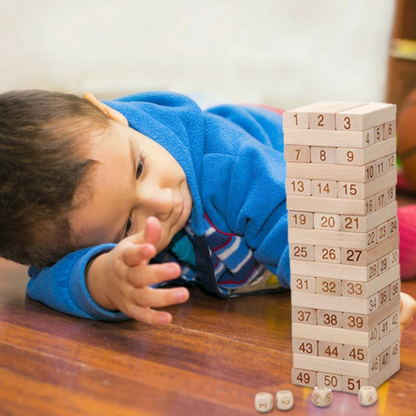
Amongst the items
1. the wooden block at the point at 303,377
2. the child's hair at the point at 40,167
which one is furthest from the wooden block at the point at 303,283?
the child's hair at the point at 40,167

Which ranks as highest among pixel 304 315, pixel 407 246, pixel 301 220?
pixel 301 220

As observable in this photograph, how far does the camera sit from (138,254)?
89 centimetres

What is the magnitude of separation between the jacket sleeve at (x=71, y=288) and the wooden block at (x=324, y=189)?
374mm

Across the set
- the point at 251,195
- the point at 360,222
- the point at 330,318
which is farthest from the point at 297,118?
the point at 251,195

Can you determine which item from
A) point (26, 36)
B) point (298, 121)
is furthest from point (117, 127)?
point (26, 36)

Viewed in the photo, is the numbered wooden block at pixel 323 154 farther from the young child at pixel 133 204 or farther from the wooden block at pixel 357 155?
the young child at pixel 133 204

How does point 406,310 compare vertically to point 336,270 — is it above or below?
below

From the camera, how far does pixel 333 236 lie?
0.82 meters

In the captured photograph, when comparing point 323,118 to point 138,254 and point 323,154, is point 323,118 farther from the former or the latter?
point 138,254

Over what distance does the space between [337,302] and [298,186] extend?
0.46ft

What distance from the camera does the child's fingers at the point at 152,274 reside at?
0.87 metres

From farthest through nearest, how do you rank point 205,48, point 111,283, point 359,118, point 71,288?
point 205,48 < point 71,288 < point 111,283 < point 359,118

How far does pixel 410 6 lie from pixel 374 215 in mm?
2314

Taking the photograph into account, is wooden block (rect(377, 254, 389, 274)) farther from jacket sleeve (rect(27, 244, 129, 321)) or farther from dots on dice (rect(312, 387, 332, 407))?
jacket sleeve (rect(27, 244, 129, 321))
